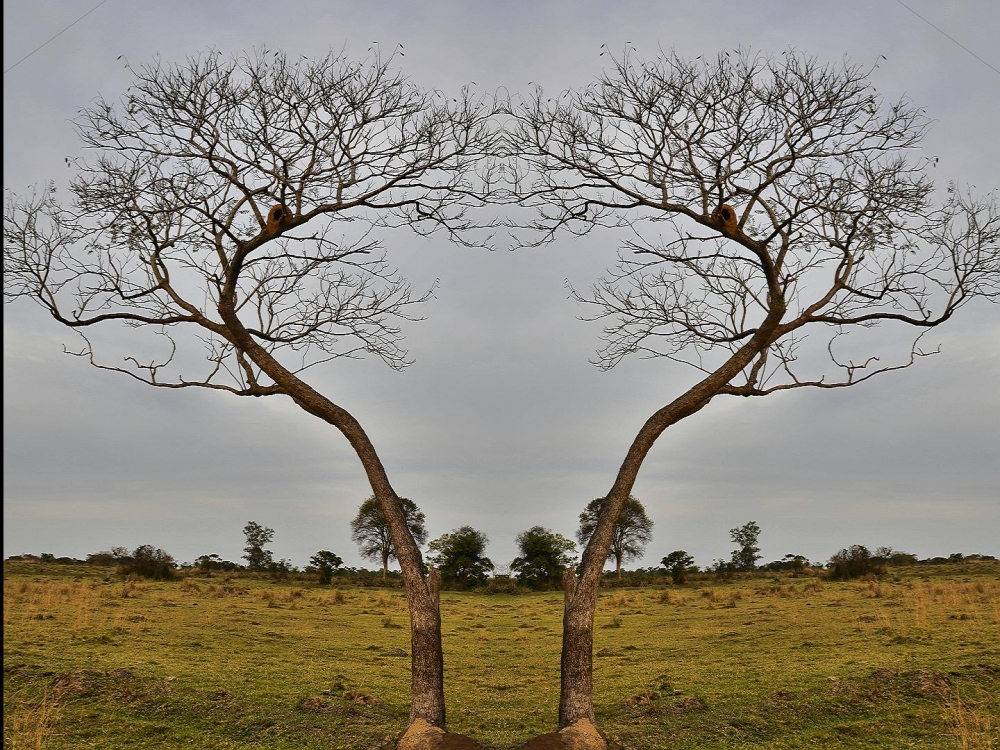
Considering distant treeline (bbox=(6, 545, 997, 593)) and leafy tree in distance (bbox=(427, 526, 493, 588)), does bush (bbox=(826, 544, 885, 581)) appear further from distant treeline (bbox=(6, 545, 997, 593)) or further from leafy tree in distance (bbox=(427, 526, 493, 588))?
leafy tree in distance (bbox=(427, 526, 493, 588))

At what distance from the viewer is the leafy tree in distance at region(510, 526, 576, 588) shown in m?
23.5

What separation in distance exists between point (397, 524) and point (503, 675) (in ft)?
13.9

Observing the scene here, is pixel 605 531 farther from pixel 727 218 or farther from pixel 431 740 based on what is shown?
pixel 727 218

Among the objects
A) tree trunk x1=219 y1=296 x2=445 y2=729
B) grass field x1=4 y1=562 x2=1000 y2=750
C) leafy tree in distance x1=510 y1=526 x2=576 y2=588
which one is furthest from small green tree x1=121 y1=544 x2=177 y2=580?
tree trunk x1=219 y1=296 x2=445 y2=729

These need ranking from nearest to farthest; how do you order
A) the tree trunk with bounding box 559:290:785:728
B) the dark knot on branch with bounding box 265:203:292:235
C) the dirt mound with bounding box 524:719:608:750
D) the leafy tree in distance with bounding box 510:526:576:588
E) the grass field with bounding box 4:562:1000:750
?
the dirt mound with bounding box 524:719:608:750
the tree trunk with bounding box 559:290:785:728
the grass field with bounding box 4:562:1000:750
the dark knot on branch with bounding box 265:203:292:235
the leafy tree in distance with bounding box 510:526:576:588

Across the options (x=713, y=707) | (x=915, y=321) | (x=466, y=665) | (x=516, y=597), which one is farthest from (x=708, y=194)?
(x=516, y=597)

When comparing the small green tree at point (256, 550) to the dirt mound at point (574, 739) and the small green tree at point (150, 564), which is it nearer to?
the small green tree at point (150, 564)

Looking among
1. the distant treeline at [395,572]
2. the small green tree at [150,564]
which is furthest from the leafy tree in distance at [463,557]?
the small green tree at [150,564]

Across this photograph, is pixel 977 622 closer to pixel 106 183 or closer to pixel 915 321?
pixel 915 321

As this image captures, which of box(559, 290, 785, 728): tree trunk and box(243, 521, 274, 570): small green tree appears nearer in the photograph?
box(559, 290, 785, 728): tree trunk

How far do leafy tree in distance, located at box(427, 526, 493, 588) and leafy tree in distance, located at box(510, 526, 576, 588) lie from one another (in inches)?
143

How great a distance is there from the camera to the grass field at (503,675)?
10180 mm

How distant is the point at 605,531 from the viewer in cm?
1036

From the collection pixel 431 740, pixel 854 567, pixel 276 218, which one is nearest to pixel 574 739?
pixel 431 740
